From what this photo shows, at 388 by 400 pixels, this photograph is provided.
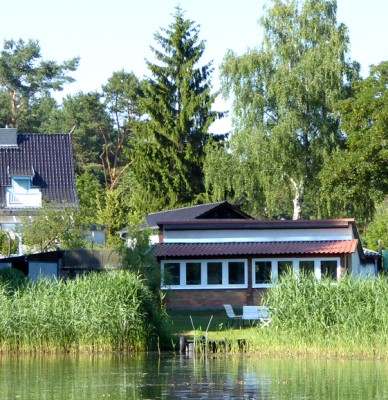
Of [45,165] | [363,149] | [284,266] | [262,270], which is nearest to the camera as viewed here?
[284,266]

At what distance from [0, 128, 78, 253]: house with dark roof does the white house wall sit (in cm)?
1592

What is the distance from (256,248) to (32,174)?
2256cm

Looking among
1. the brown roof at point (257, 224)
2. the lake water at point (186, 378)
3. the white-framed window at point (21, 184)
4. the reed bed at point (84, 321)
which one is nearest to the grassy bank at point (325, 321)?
the lake water at point (186, 378)

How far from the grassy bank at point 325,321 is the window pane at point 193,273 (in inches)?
503

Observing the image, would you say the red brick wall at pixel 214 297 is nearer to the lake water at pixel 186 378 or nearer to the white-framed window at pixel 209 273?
the white-framed window at pixel 209 273

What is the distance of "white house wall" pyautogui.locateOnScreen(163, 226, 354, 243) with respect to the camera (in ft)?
140

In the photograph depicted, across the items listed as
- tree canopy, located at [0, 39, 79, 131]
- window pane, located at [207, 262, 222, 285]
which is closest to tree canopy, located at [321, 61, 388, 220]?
window pane, located at [207, 262, 222, 285]

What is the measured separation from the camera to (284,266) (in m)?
42.0

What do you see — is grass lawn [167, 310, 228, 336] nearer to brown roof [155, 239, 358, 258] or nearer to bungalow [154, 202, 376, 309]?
bungalow [154, 202, 376, 309]

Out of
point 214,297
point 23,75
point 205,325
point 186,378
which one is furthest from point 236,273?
point 23,75

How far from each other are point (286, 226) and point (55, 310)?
15.2m

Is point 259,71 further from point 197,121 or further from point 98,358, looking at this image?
point 98,358

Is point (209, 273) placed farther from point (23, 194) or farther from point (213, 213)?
point (23, 194)

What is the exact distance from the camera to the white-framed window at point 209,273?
42.0 metres
